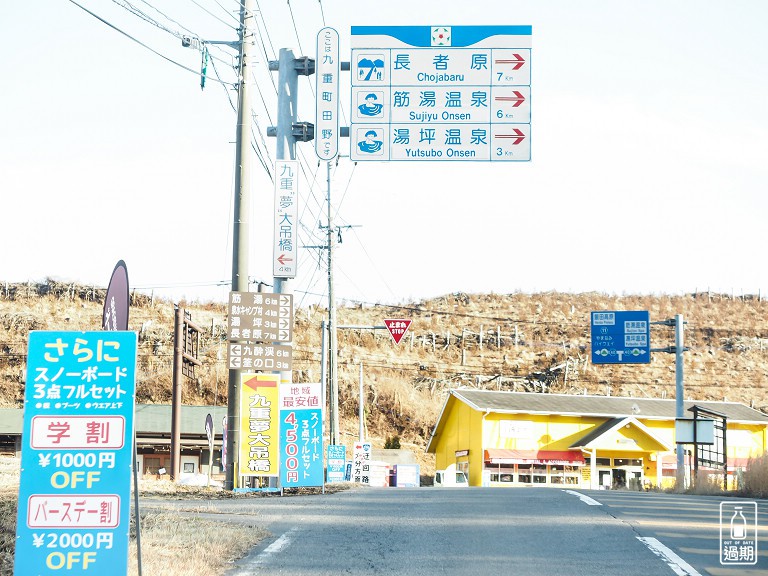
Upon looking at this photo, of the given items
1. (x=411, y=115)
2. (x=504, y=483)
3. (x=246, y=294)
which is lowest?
(x=504, y=483)

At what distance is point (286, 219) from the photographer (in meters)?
21.3

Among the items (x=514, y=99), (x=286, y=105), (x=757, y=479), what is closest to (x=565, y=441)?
(x=757, y=479)

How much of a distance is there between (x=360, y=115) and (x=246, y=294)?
502 centimetres

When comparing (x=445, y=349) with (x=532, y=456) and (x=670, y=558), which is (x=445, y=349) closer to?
(x=532, y=456)

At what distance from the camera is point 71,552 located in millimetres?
6355

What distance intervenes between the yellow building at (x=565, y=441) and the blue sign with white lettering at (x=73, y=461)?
37829 mm

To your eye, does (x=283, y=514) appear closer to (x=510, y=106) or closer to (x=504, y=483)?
(x=510, y=106)

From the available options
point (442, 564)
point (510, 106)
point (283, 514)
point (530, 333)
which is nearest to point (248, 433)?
point (283, 514)

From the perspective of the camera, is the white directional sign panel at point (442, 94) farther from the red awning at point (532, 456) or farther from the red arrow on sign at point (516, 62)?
the red awning at point (532, 456)

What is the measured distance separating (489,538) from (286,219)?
12.5m

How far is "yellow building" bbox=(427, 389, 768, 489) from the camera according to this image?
1727 inches

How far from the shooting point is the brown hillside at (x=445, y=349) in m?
59.4

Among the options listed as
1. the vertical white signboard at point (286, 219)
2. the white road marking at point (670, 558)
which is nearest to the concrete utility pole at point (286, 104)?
the vertical white signboard at point (286, 219)

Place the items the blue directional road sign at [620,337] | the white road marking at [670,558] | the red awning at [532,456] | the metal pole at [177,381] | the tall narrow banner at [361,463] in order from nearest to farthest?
the white road marking at [670,558] → the metal pole at [177,381] → the blue directional road sign at [620,337] → the tall narrow banner at [361,463] → the red awning at [532,456]
